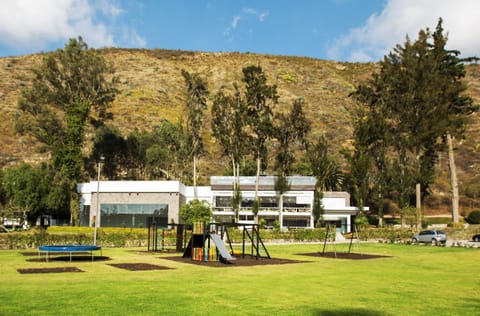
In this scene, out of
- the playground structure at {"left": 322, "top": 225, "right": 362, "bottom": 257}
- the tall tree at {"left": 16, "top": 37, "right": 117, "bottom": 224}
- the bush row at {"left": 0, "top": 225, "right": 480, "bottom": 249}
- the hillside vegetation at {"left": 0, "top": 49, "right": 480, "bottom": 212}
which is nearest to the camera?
the playground structure at {"left": 322, "top": 225, "right": 362, "bottom": 257}

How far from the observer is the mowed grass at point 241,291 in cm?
1288

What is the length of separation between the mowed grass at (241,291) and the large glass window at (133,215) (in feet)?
140

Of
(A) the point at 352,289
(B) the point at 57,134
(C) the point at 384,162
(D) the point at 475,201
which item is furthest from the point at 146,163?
(A) the point at 352,289

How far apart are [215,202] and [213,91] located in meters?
67.9

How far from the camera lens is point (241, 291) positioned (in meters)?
16.2

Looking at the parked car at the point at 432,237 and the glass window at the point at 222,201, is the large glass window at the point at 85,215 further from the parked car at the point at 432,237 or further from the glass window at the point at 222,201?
the parked car at the point at 432,237

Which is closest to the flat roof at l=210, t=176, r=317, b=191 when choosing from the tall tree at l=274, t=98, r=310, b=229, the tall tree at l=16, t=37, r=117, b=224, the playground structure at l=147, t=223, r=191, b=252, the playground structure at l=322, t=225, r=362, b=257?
the tall tree at l=274, t=98, r=310, b=229

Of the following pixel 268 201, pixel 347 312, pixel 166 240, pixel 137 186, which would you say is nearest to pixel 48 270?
pixel 347 312

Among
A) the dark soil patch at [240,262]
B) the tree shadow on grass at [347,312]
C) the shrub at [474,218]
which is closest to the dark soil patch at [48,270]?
the dark soil patch at [240,262]

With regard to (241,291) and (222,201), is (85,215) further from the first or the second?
(241,291)

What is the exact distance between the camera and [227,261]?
27.0m

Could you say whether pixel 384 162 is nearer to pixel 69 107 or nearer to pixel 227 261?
pixel 69 107

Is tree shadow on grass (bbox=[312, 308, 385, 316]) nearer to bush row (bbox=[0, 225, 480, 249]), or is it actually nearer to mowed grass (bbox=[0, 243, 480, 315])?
mowed grass (bbox=[0, 243, 480, 315])

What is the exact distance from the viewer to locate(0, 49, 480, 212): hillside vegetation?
334 ft
